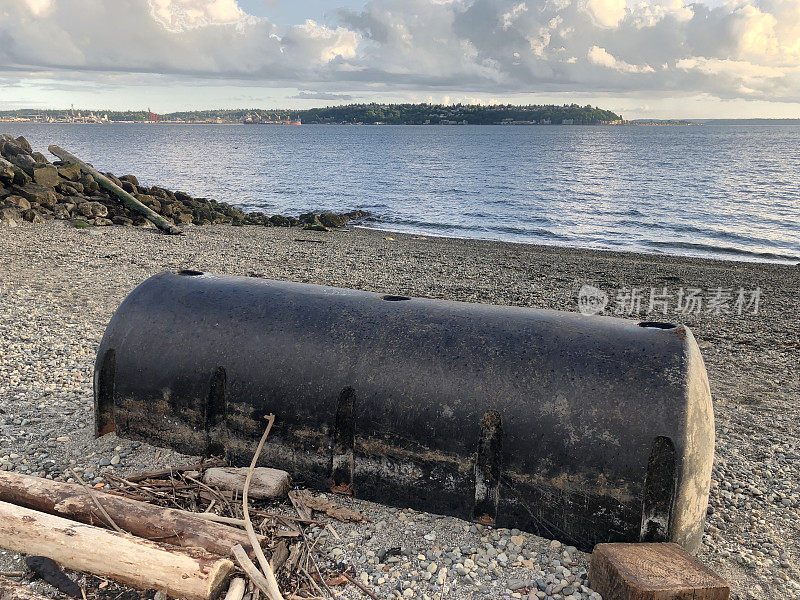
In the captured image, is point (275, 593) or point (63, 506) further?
point (63, 506)

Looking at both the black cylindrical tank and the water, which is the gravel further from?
Answer: the water

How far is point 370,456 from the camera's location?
4.48 m

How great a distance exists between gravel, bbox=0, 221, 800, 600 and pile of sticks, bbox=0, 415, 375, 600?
0.24 m

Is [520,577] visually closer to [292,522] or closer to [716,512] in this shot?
[292,522]

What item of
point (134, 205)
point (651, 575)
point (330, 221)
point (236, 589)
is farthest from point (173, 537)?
point (330, 221)

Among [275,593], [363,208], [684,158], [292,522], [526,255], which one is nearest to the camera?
[275,593]

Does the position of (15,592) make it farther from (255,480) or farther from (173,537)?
(255,480)

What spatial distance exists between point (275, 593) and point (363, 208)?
37312 millimetres

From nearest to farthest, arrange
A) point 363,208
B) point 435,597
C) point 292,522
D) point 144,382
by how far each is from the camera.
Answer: point 435,597
point 292,522
point 144,382
point 363,208

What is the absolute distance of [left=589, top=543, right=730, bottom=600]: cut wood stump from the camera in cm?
339

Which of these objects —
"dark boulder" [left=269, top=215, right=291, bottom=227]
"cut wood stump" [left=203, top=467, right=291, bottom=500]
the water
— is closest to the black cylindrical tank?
"cut wood stump" [left=203, top=467, right=291, bottom=500]

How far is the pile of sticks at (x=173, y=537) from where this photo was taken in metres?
3.40

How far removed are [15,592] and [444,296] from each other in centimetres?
1057

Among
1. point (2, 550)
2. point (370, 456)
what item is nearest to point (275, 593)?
point (370, 456)
